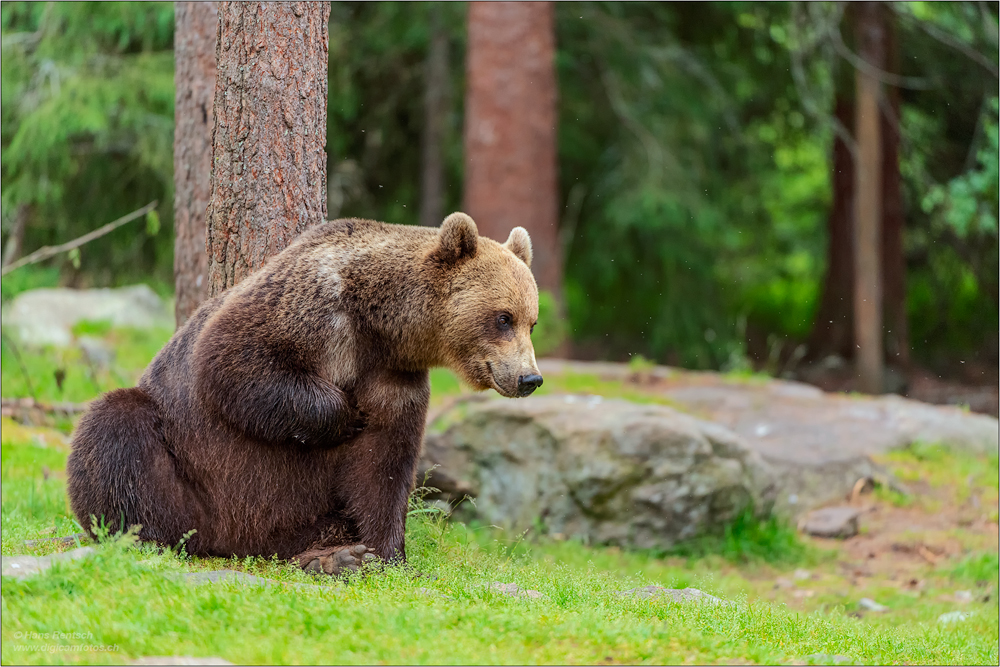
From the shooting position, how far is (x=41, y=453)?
7.39m

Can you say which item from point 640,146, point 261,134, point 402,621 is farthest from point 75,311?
point 402,621

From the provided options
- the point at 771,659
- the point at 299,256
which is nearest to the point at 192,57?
the point at 299,256

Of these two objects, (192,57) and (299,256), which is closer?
(299,256)

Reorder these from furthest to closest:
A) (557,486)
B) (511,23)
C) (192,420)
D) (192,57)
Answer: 1. (511,23)
2. (557,486)
3. (192,57)
4. (192,420)

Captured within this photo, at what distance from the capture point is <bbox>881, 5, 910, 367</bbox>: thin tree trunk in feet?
47.6

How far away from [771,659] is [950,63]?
13.3m

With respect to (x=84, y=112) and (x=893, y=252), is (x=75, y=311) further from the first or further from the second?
(x=893, y=252)

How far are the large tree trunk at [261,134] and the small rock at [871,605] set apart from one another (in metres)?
4.34

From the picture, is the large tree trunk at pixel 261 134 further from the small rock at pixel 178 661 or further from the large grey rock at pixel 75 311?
the large grey rock at pixel 75 311

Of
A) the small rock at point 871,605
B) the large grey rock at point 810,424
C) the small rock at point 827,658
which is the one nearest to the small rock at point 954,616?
the small rock at point 871,605

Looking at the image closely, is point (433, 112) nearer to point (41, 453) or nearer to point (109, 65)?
point (109, 65)

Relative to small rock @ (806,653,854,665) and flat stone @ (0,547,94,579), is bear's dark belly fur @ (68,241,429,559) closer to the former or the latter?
flat stone @ (0,547,94,579)

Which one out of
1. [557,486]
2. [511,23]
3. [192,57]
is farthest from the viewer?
[511,23]

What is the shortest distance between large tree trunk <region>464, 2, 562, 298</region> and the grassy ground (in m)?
5.34
